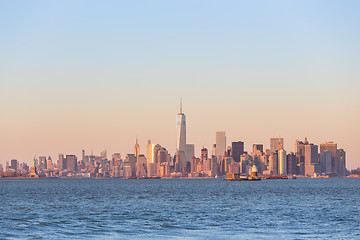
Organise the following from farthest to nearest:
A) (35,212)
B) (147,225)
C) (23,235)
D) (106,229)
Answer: (35,212) < (147,225) < (106,229) < (23,235)

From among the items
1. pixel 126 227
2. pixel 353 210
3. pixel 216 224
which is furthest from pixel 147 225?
pixel 353 210

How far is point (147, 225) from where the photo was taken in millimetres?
64562

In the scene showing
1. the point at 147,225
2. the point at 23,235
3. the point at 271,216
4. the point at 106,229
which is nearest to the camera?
the point at 23,235

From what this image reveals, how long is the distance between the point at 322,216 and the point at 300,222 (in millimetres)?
9353

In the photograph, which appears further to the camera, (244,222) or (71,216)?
(71,216)

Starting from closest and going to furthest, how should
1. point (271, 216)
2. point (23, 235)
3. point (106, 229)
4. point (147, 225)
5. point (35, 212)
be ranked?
point (23, 235) < point (106, 229) < point (147, 225) < point (271, 216) < point (35, 212)

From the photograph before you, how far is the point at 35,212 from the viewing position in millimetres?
83062

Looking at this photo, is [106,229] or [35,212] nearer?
[106,229]

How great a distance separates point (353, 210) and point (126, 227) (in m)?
38.7

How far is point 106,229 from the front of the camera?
6047cm

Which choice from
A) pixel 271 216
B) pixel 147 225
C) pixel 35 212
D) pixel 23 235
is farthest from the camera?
pixel 35 212

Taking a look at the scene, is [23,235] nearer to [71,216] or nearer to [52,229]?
[52,229]

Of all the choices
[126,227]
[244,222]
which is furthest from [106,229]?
[244,222]

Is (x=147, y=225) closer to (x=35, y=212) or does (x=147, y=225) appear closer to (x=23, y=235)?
(x=23, y=235)
